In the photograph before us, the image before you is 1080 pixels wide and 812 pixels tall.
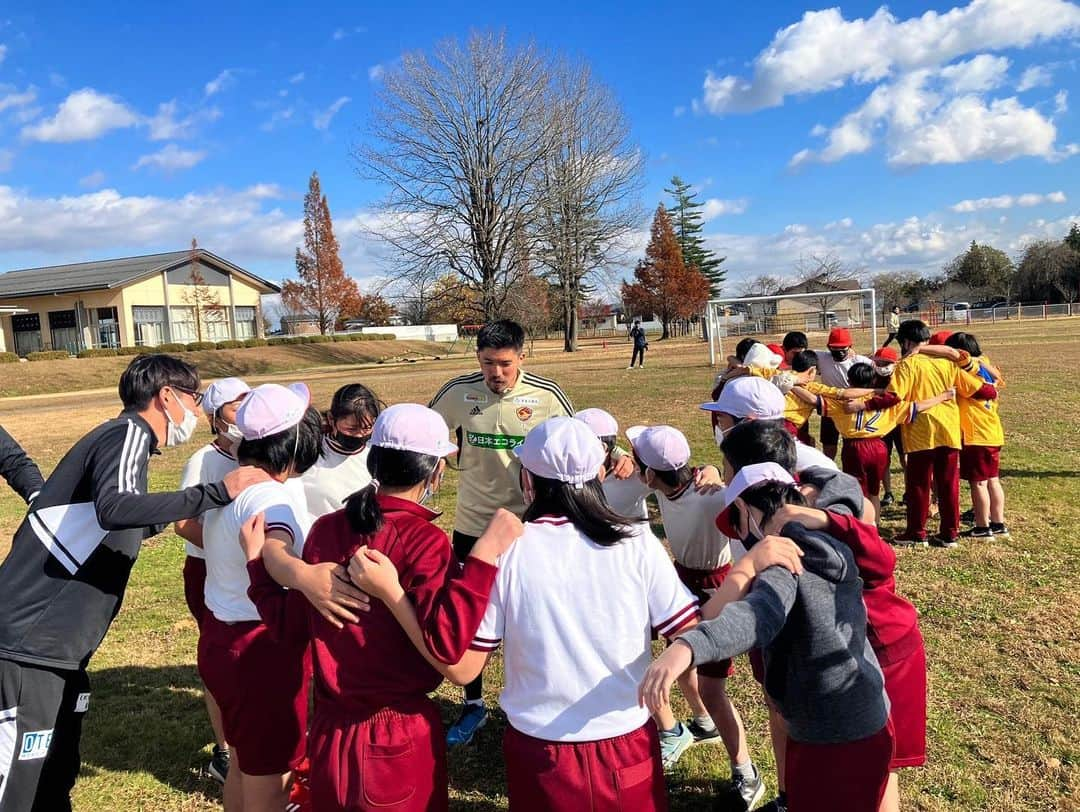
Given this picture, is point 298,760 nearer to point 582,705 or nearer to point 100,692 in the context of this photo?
point 582,705

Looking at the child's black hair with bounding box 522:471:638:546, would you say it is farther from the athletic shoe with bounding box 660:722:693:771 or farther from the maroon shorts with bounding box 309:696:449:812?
the athletic shoe with bounding box 660:722:693:771

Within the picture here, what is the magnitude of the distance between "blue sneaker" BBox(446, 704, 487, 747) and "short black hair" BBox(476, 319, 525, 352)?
6.57 feet

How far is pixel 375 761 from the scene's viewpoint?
6.59 ft

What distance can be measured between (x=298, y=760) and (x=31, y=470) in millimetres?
2113

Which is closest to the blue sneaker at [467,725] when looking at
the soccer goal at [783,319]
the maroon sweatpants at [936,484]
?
the maroon sweatpants at [936,484]

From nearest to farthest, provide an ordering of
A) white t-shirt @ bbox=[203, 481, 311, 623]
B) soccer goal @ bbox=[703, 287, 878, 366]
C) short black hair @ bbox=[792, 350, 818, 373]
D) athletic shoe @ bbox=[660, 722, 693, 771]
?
white t-shirt @ bbox=[203, 481, 311, 623], athletic shoe @ bbox=[660, 722, 693, 771], short black hair @ bbox=[792, 350, 818, 373], soccer goal @ bbox=[703, 287, 878, 366]

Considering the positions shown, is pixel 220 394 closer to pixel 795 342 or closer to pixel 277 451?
pixel 277 451

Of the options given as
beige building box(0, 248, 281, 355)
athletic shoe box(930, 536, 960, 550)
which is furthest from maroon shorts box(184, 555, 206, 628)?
beige building box(0, 248, 281, 355)

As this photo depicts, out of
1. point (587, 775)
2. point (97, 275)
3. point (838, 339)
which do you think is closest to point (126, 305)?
point (97, 275)

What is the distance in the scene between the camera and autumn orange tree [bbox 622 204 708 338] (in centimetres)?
6291

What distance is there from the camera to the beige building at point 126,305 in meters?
45.3

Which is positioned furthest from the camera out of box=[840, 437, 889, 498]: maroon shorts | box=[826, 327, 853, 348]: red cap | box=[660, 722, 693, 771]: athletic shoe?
box=[826, 327, 853, 348]: red cap

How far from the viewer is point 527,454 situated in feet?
6.65

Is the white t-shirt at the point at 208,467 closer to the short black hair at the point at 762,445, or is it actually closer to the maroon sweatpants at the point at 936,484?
the short black hair at the point at 762,445
